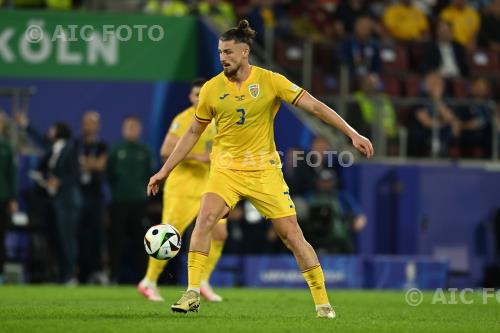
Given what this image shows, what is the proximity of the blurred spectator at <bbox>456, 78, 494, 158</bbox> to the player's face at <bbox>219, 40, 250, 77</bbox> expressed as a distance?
10677 mm

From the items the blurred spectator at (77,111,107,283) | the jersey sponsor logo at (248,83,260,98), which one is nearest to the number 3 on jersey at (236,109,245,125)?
the jersey sponsor logo at (248,83,260,98)

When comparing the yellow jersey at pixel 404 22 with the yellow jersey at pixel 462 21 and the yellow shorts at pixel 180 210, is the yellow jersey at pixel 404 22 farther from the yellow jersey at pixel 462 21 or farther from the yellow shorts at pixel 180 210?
the yellow shorts at pixel 180 210

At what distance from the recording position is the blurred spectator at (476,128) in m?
20.0

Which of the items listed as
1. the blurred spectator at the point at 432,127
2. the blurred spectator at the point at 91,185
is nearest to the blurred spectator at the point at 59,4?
the blurred spectator at the point at 91,185

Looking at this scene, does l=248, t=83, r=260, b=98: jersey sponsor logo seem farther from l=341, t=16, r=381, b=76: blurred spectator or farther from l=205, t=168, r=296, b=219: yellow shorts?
l=341, t=16, r=381, b=76: blurred spectator

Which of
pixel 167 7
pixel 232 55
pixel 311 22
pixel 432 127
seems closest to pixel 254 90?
pixel 232 55

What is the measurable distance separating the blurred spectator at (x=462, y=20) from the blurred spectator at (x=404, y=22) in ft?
2.44

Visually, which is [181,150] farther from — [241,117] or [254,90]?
[254,90]

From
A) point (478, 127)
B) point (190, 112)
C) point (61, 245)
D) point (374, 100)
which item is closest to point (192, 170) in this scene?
point (190, 112)

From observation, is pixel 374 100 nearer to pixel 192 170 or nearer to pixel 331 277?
pixel 331 277

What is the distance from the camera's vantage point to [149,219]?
18.8m

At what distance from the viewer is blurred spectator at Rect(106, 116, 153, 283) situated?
1788cm

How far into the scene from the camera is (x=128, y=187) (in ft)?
59.5

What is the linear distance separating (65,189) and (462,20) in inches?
422
